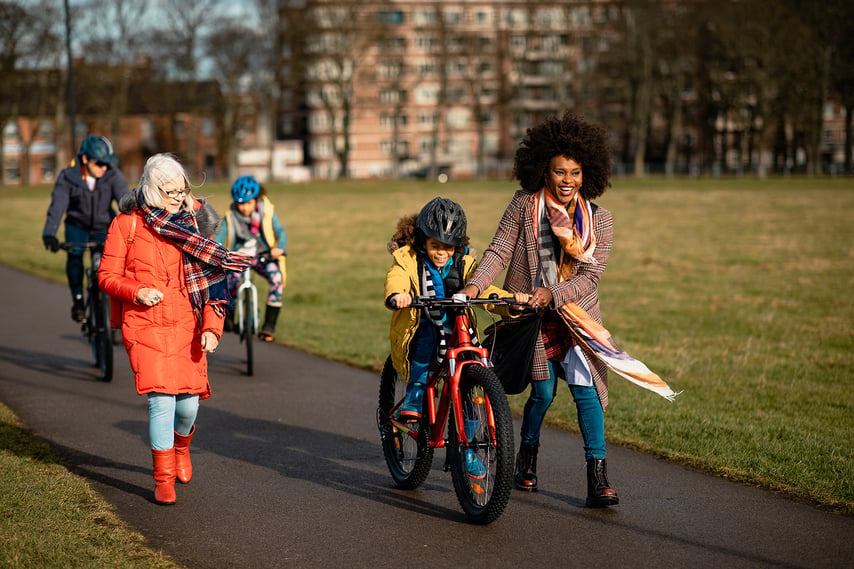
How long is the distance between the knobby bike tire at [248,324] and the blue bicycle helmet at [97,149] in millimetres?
1855

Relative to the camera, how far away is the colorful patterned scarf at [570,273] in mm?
5656

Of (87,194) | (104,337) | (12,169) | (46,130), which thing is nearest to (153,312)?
(104,337)

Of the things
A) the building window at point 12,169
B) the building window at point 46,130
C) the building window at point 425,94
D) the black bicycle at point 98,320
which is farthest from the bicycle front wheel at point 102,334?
the building window at point 425,94

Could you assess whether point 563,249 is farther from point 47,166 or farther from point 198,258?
point 47,166

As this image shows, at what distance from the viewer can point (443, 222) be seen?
18.0 ft

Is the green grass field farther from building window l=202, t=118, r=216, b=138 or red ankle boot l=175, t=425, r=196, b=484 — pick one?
building window l=202, t=118, r=216, b=138

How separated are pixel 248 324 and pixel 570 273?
16.4ft

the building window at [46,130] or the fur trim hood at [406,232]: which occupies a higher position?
the building window at [46,130]

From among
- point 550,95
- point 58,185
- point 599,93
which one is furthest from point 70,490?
point 550,95

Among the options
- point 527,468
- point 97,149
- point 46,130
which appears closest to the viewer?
point 527,468

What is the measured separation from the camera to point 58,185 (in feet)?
34.6

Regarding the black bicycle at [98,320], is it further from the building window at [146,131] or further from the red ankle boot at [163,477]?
the building window at [146,131]

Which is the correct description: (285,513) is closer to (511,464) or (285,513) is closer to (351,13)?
(511,464)

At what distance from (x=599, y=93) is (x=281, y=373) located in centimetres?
7754
